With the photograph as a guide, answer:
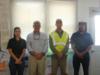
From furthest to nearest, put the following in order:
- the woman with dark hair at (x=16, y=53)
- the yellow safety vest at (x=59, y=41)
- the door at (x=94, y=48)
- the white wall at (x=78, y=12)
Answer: the door at (x=94, y=48) < the white wall at (x=78, y=12) < the yellow safety vest at (x=59, y=41) < the woman with dark hair at (x=16, y=53)

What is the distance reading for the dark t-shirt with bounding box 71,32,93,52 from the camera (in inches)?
213

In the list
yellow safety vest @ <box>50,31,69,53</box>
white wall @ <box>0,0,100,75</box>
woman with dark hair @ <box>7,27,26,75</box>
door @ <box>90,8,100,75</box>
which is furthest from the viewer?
door @ <box>90,8,100,75</box>

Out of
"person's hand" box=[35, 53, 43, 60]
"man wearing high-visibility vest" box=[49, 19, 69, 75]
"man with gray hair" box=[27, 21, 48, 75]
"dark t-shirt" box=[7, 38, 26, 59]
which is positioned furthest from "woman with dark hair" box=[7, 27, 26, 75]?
"man wearing high-visibility vest" box=[49, 19, 69, 75]

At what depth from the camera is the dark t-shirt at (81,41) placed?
5410 millimetres

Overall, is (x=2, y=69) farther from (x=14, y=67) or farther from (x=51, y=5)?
(x=51, y=5)

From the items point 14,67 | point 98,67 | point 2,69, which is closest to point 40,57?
point 14,67

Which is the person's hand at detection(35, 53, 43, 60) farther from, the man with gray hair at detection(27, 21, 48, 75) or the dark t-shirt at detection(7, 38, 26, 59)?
the dark t-shirt at detection(7, 38, 26, 59)

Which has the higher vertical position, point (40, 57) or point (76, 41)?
point (76, 41)

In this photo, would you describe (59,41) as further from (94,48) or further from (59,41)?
(94,48)

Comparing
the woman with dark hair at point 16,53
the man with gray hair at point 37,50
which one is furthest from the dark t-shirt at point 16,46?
the man with gray hair at point 37,50

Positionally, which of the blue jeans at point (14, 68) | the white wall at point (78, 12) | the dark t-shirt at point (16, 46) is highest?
the white wall at point (78, 12)

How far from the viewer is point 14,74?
5273mm

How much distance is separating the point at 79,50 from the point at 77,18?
3.47ft

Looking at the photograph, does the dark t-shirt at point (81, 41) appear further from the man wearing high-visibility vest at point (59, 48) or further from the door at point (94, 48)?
the door at point (94, 48)
